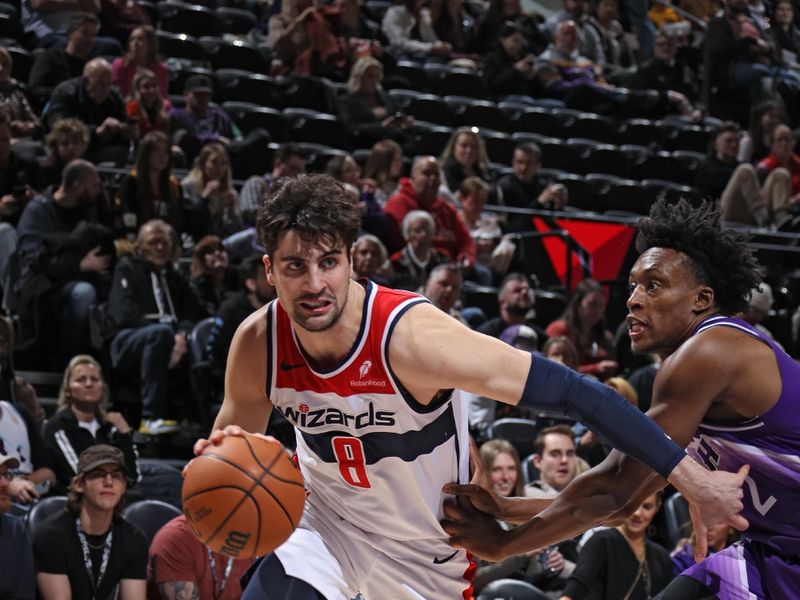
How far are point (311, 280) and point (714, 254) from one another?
1.37m

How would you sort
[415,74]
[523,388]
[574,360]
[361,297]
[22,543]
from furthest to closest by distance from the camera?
[415,74], [574,360], [22,543], [361,297], [523,388]

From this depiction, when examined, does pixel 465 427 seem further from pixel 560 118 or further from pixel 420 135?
pixel 560 118

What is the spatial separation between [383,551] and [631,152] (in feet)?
34.4

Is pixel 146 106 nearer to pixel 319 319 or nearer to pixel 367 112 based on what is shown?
pixel 367 112

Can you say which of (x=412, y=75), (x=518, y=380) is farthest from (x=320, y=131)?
(x=518, y=380)

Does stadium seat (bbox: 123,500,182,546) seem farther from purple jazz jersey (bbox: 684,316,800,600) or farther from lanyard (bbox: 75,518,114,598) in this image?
purple jazz jersey (bbox: 684,316,800,600)

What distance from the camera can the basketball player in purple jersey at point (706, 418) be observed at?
12.5 ft

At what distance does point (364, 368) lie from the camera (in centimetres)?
380

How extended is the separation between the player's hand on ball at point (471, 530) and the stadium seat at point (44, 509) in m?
3.09

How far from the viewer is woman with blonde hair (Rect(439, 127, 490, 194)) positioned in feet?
35.7

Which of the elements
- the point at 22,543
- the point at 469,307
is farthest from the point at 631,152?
the point at 22,543

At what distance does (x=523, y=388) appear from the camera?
12.0 feet

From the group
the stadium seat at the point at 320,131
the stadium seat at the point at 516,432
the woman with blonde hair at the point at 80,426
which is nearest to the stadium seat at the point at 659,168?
the stadium seat at the point at 320,131

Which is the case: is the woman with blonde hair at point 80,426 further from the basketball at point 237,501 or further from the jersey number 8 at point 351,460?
the basketball at point 237,501
